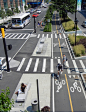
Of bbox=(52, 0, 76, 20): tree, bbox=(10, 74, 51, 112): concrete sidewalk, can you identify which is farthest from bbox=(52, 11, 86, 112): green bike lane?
bbox=(52, 0, 76, 20): tree

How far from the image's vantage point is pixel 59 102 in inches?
440

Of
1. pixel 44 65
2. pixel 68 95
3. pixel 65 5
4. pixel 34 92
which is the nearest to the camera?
pixel 68 95

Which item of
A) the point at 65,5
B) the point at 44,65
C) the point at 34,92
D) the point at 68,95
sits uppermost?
the point at 65,5

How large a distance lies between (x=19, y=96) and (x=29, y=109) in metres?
1.40

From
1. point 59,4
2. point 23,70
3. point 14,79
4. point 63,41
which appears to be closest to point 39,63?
point 23,70

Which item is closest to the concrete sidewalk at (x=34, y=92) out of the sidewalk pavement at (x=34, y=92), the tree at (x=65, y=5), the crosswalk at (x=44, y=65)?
the sidewalk pavement at (x=34, y=92)

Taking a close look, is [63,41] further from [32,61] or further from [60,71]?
[60,71]

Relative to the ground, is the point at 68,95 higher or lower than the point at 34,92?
lower

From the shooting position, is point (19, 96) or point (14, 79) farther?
point (14, 79)

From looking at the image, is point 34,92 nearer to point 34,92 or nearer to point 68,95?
point 34,92

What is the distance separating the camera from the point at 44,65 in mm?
17594

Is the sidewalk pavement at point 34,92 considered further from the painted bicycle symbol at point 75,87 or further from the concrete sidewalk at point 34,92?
the painted bicycle symbol at point 75,87

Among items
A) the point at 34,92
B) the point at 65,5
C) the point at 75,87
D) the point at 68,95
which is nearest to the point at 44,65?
the point at 75,87

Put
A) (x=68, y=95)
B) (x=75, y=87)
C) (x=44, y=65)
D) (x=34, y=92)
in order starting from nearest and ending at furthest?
1. (x=68, y=95)
2. (x=34, y=92)
3. (x=75, y=87)
4. (x=44, y=65)
